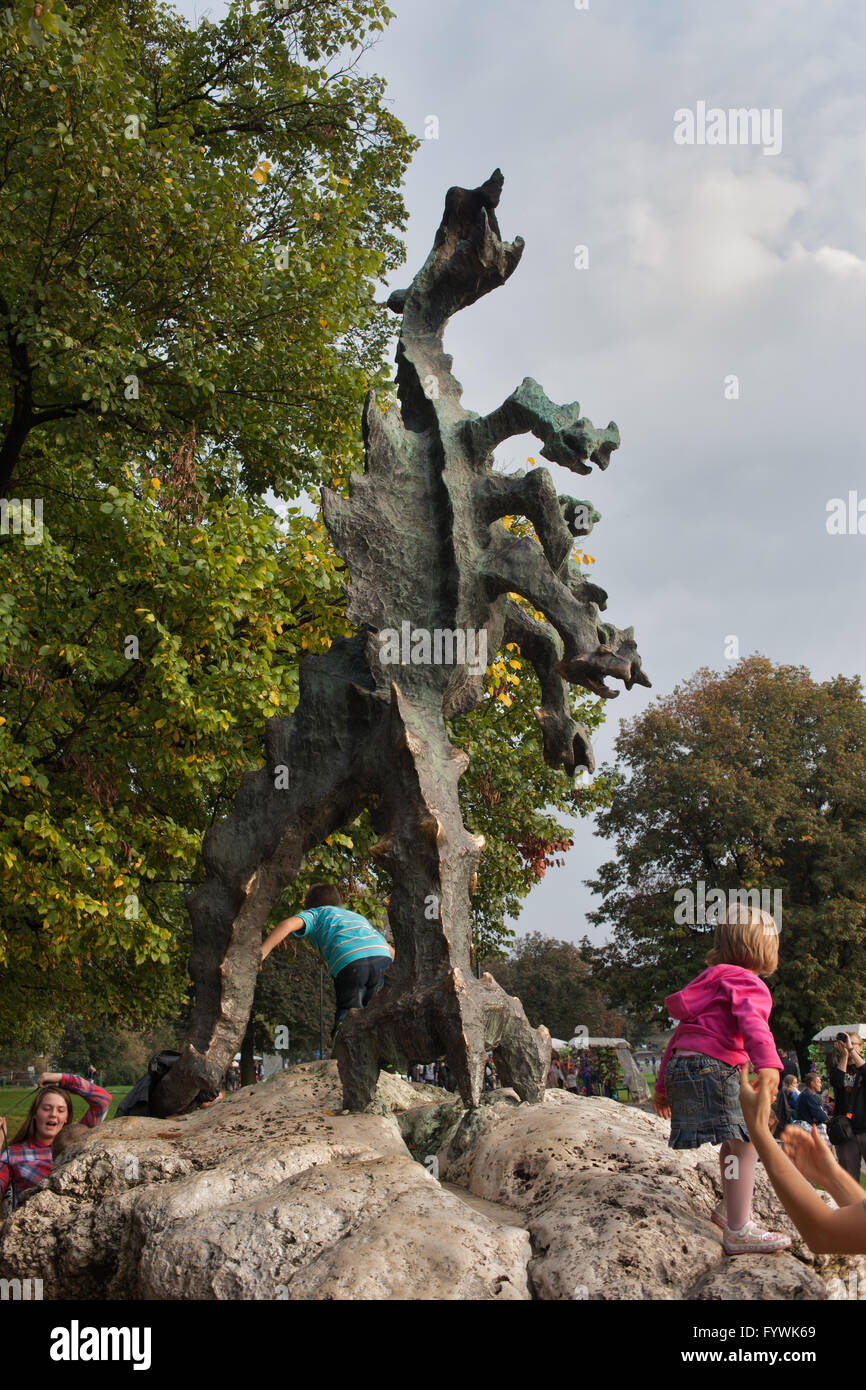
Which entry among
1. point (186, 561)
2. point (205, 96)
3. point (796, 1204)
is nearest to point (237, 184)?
point (205, 96)

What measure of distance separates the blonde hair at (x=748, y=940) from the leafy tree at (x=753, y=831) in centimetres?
2162

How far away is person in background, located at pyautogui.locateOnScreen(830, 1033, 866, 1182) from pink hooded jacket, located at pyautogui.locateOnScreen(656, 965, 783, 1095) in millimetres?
5417

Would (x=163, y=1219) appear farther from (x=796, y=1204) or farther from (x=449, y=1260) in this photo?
(x=796, y=1204)

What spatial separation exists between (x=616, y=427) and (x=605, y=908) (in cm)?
2578

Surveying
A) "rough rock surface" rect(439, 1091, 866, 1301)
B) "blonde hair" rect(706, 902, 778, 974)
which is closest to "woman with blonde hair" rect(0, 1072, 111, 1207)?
"rough rock surface" rect(439, 1091, 866, 1301)

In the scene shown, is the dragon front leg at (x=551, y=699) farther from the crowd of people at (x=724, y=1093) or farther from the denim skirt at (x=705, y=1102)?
the denim skirt at (x=705, y=1102)

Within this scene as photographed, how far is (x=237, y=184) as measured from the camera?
11.4 meters

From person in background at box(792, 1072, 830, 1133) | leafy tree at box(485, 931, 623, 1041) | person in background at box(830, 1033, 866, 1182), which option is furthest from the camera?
leafy tree at box(485, 931, 623, 1041)

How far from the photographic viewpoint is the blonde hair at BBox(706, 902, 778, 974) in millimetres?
3959

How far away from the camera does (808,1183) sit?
8.39ft

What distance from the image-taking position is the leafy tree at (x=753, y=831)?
25531 millimetres

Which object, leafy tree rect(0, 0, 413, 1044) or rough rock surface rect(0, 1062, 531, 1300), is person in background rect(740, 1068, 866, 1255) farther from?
leafy tree rect(0, 0, 413, 1044)

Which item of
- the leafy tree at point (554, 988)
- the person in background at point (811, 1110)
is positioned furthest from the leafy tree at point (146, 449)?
the leafy tree at point (554, 988)

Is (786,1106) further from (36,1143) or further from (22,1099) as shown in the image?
(22,1099)
